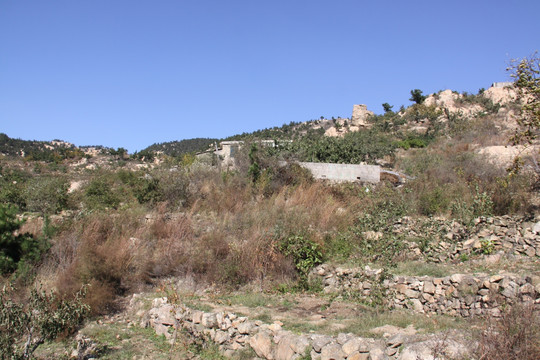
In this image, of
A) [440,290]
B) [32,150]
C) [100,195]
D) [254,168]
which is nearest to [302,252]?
[440,290]

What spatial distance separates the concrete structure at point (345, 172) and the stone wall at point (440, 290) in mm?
7625

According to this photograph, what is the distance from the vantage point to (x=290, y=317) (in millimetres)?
6531

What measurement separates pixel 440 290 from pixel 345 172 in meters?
9.34

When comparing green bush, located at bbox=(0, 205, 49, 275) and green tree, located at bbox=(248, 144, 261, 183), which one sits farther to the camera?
green tree, located at bbox=(248, 144, 261, 183)

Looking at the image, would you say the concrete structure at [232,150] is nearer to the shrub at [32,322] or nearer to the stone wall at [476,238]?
the stone wall at [476,238]

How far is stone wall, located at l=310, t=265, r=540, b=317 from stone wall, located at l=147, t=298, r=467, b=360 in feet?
6.39

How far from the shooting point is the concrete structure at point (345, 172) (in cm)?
1538

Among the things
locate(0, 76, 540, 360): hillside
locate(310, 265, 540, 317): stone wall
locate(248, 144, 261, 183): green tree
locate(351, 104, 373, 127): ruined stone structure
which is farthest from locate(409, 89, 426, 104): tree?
locate(310, 265, 540, 317): stone wall

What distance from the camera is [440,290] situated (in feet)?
21.6

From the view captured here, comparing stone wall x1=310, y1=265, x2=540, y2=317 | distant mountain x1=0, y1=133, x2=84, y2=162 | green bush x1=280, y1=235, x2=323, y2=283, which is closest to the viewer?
stone wall x1=310, y1=265, x2=540, y2=317

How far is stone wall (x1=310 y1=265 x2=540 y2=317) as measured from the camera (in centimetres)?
576

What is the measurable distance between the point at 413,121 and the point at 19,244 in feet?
90.0

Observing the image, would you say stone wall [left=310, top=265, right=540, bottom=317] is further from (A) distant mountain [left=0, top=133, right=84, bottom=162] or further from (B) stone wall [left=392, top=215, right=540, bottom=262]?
(A) distant mountain [left=0, top=133, right=84, bottom=162]

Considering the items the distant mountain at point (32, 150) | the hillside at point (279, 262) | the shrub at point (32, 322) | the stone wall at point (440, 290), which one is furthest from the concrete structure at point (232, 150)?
the distant mountain at point (32, 150)
